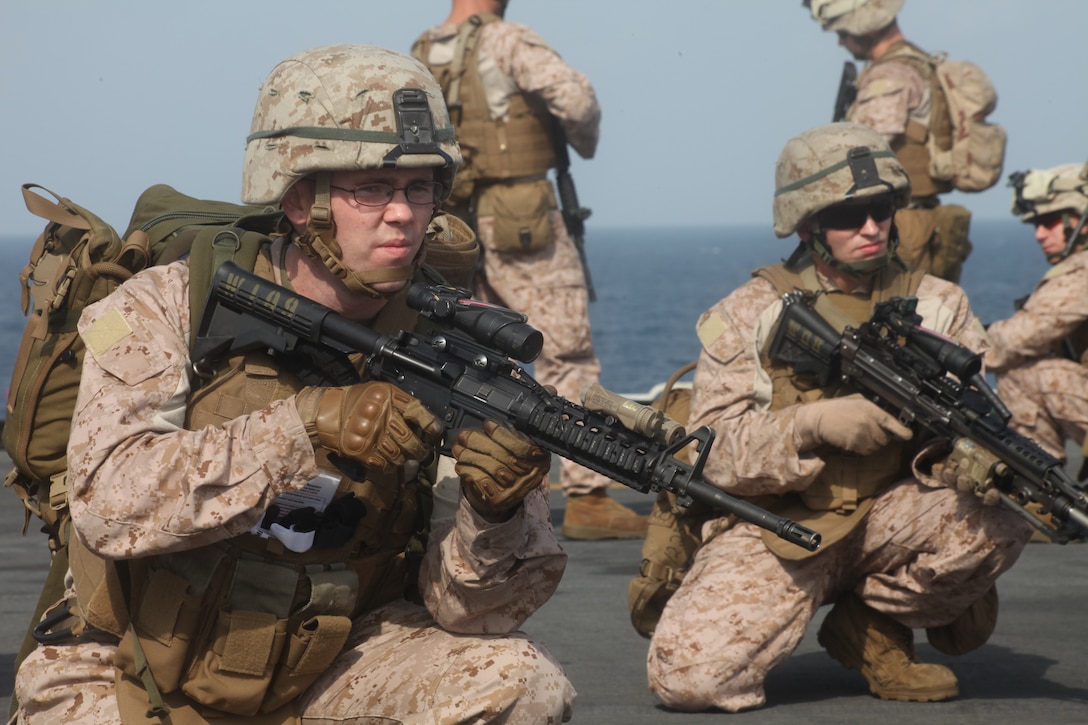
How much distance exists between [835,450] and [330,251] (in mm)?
2192

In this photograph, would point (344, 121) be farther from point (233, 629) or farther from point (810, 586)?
point (810, 586)

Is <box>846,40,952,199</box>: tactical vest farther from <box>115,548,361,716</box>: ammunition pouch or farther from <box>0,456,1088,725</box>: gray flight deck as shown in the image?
<box>115,548,361,716</box>: ammunition pouch

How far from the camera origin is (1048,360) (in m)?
7.54

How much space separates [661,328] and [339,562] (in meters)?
58.1

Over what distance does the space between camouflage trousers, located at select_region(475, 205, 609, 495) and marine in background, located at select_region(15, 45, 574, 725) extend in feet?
14.4

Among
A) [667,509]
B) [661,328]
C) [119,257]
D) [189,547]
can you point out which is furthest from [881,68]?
[661,328]

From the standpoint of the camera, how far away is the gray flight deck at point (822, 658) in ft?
15.9

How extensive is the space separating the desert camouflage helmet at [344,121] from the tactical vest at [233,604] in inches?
17.7

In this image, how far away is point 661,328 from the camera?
61.5 meters

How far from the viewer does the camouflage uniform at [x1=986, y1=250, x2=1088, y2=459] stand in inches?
287

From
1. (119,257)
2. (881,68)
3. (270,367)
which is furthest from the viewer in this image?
(881,68)

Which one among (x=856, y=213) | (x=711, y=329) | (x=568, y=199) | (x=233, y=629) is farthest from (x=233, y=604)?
(x=568, y=199)

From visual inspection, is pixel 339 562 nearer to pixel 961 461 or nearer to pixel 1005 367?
pixel 961 461

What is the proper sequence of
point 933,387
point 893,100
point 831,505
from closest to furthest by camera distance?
point 933,387 < point 831,505 < point 893,100
